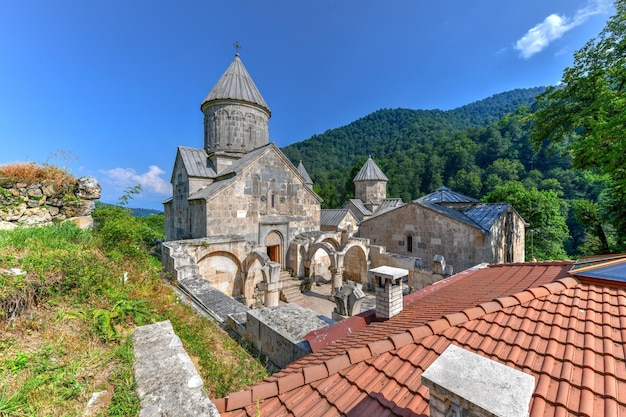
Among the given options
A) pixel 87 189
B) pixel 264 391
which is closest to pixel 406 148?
pixel 87 189

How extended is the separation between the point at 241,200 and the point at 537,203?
23.7 m

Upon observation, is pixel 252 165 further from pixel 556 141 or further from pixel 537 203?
pixel 537 203

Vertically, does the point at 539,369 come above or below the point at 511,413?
below

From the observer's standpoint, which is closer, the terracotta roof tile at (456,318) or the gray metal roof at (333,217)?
the terracotta roof tile at (456,318)

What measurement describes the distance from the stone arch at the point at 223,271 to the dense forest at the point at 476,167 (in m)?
13.8

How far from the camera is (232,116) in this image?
14781 millimetres

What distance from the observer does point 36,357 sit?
2260mm

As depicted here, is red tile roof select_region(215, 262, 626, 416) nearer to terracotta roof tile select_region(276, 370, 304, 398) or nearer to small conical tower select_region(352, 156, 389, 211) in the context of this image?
terracotta roof tile select_region(276, 370, 304, 398)

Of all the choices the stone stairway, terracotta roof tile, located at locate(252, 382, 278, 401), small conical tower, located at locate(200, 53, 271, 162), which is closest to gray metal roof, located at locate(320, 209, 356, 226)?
the stone stairway

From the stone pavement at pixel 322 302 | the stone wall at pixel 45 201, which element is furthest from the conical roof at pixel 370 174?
the stone wall at pixel 45 201

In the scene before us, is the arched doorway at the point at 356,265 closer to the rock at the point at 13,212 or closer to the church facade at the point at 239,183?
the church facade at the point at 239,183

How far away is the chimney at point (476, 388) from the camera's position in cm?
129

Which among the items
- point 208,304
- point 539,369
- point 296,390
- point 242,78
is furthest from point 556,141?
point 242,78

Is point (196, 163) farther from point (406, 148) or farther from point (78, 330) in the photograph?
point (406, 148)
